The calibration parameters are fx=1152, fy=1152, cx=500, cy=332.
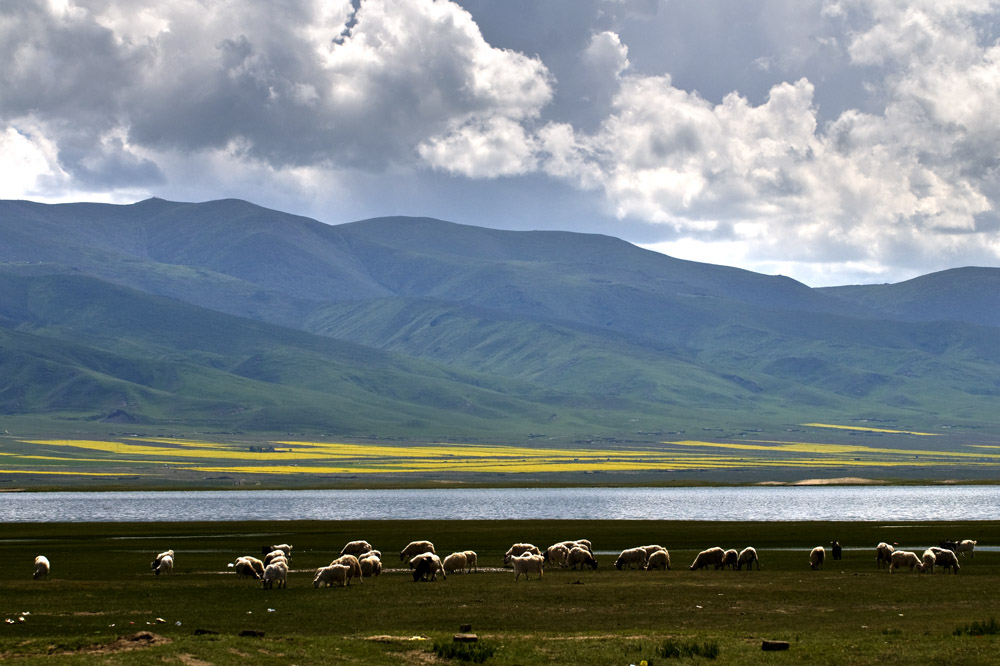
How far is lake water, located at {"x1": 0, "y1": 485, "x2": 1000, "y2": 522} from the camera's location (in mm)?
85625

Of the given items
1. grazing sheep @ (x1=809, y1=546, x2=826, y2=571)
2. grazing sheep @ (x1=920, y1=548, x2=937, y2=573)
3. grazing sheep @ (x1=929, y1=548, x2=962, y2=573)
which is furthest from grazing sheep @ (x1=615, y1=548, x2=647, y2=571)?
grazing sheep @ (x1=929, y1=548, x2=962, y2=573)

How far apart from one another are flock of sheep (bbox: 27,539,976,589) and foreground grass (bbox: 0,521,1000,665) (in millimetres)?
683

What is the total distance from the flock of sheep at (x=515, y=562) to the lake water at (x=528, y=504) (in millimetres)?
34294

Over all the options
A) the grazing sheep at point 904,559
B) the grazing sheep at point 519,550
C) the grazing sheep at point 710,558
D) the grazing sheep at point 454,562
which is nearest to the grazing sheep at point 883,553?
the grazing sheep at point 904,559

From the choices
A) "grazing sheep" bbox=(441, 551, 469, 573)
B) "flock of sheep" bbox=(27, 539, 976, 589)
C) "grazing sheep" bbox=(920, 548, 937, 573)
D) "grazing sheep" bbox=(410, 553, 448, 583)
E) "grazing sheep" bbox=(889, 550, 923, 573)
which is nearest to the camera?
"flock of sheep" bbox=(27, 539, 976, 589)

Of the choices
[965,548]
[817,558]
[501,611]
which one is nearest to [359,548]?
[501,611]

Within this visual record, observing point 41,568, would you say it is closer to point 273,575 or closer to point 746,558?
point 273,575

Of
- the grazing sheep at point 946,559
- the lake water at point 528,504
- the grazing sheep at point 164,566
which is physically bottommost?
the lake water at point 528,504

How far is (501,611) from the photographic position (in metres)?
32.0

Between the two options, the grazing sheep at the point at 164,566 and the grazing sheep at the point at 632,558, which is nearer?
the grazing sheep at the point at 164,566

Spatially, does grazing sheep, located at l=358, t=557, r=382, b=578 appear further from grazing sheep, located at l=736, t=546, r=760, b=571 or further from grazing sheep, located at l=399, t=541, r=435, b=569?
grazing sheep, located at l=736, t=546, r=760, b=571

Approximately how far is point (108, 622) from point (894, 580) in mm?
25895

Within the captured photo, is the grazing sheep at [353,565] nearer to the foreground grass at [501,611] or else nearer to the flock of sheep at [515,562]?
the flock of sheep at [515,562]

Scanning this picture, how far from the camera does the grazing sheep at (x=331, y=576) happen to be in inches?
1512
